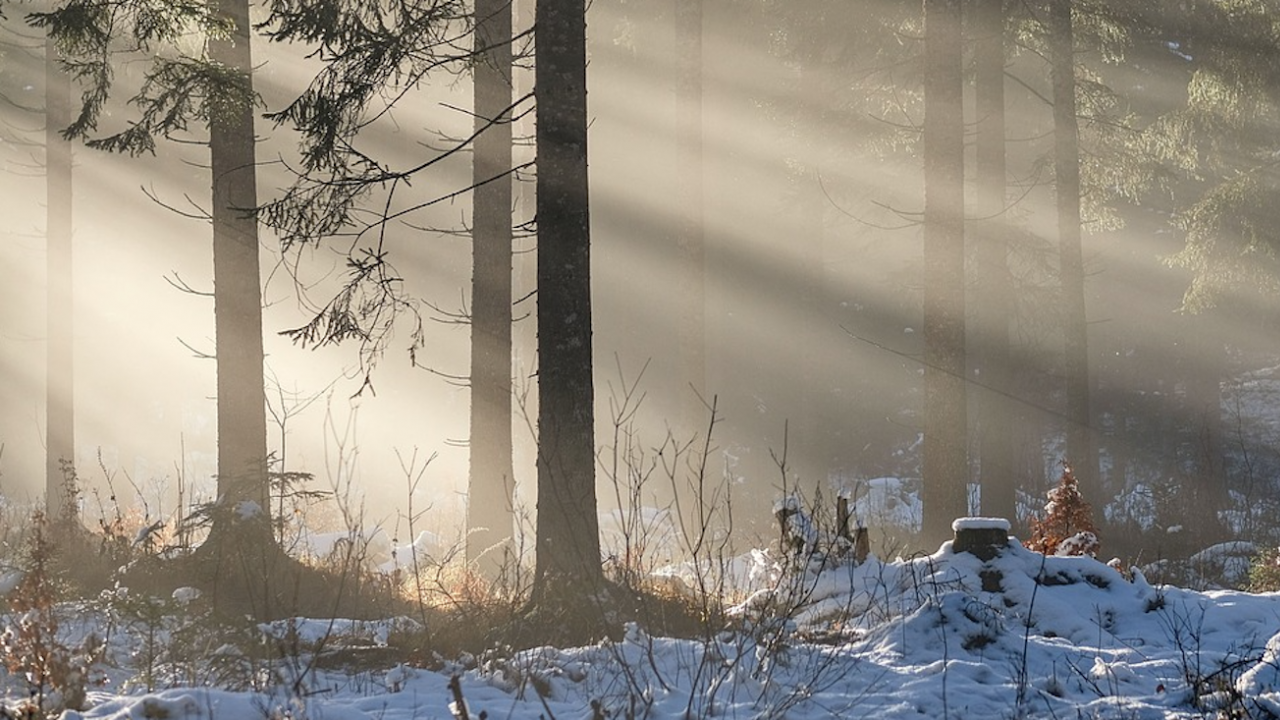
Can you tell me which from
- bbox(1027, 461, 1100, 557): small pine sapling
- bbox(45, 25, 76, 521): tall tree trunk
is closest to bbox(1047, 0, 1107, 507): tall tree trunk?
bbox(1027, 461, 1100, 557): small pine sapling

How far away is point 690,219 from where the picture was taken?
1608 cm

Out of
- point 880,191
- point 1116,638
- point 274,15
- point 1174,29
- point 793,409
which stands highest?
point 1174,29

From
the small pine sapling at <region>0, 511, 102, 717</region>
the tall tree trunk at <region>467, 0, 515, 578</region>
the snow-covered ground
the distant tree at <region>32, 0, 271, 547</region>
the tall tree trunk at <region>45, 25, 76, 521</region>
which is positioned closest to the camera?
the small pine sapling at <region>0, 511, 102, 717</region>

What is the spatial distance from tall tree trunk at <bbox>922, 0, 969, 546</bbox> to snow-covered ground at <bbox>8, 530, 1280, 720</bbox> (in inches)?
149

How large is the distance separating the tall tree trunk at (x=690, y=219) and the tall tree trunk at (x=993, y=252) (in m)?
3.92

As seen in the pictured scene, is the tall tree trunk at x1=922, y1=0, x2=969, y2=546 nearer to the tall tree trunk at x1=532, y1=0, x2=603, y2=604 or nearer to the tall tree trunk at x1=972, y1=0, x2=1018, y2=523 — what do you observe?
the tall tree trunk at x1=972, y1=0, x2=1018, y2=523

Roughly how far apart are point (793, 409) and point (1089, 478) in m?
10.8

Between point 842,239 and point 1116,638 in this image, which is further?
point 842,239

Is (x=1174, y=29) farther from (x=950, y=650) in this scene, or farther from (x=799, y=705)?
(x=799, y=705)

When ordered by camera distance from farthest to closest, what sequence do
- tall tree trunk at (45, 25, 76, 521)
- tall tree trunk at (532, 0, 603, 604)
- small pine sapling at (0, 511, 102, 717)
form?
tall tree trunk at (45, 25, 76, 521) → tall tree trunk at (532, 0, 603, 604) → small pine sapling at (0, 511, 102, 717)

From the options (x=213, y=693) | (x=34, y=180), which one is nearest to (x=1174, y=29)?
(x=213, y=693)

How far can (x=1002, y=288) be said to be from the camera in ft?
57.5

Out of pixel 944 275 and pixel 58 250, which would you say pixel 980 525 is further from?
pixel 58 250

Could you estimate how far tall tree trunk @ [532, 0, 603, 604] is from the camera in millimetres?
7395
